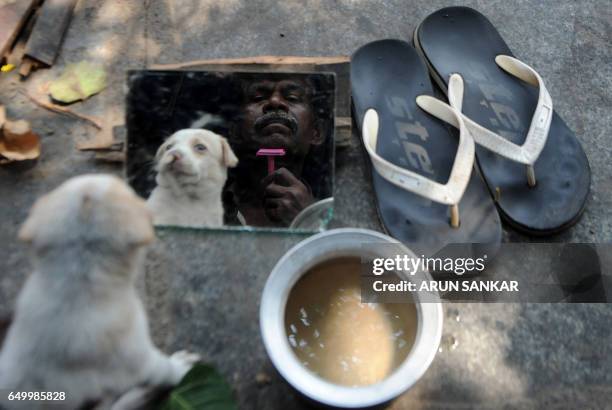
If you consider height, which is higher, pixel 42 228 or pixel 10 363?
pixel 42 228

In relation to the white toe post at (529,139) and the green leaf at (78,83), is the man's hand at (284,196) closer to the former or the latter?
the white toe post at (529,139)

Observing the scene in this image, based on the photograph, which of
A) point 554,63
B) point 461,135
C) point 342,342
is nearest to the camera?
point 342,342

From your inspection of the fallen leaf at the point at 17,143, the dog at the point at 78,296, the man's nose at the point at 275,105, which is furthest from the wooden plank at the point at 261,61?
the dog at the point at 78,296

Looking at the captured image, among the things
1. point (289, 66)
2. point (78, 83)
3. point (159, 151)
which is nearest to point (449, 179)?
point (289, 66)

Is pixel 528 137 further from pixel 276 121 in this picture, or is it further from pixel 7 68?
pixel 7 68

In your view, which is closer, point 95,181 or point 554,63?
point 95,181

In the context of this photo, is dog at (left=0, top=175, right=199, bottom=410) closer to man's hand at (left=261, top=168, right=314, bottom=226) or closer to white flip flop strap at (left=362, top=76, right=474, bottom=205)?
man's hand at (left=261, top=168, right=314, bottom=226)

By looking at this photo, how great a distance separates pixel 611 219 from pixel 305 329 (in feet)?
2.66

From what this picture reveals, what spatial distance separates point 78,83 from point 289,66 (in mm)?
548

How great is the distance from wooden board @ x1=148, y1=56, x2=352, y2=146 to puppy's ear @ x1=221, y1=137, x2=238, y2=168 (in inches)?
8.9

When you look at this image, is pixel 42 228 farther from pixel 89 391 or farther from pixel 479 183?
pixel 479 183

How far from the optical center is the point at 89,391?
0.85 meters

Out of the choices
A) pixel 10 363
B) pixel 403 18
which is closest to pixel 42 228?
pixel 10 363

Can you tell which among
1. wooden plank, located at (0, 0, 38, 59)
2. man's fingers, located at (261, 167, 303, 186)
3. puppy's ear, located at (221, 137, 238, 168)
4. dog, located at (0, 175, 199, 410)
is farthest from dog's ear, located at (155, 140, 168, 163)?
wooden plank, located at (0, 0, 38, 59)
